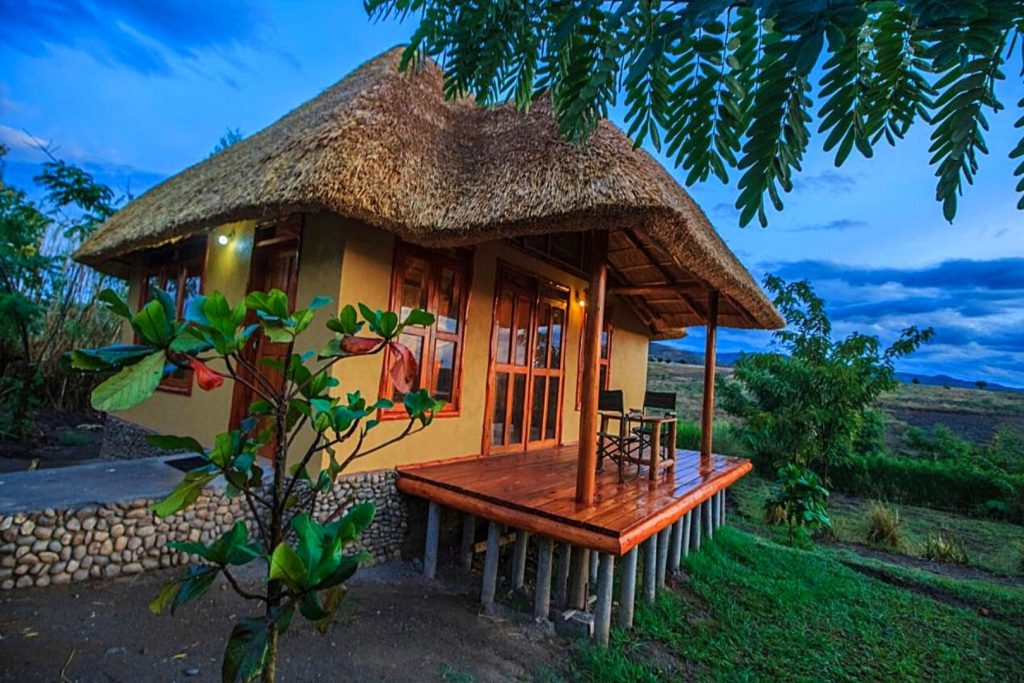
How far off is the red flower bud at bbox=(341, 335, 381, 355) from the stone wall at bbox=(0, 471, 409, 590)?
1.50 meters

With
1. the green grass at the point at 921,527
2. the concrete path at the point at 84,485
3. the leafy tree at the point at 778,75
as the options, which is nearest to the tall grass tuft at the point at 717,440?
the green grass at the point at 921,527

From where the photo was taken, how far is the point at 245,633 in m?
1.22

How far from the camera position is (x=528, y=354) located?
18.9ft

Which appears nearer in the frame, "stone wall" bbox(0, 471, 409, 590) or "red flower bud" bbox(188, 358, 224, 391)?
"red flower bud" bbox(188, 358, 224, 391)

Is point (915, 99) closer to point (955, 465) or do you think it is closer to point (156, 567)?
point (156, 567)

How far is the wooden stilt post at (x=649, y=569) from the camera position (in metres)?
3.88

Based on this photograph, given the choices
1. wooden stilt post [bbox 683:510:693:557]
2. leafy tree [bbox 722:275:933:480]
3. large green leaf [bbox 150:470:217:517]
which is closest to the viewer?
large green leaf [bbox 150:470:217:517]

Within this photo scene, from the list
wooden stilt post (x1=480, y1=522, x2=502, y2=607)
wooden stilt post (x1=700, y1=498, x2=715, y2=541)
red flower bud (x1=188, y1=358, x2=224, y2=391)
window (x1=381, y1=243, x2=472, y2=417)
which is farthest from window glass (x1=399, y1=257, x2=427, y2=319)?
wooden stilt post (x1=700, y1=498, x2=715, y2=541)

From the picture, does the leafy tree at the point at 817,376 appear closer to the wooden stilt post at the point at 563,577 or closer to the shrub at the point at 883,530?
the shrub at the point at 883,530

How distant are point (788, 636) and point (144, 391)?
4528mm

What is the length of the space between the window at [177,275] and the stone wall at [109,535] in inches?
68.2

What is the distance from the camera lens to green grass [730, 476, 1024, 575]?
22.3 feet

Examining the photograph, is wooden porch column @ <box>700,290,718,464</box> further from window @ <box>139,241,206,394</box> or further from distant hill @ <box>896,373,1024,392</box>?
distant hill @ <box>896,373,1024,392</box>

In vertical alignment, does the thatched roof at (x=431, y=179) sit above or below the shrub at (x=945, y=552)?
above
